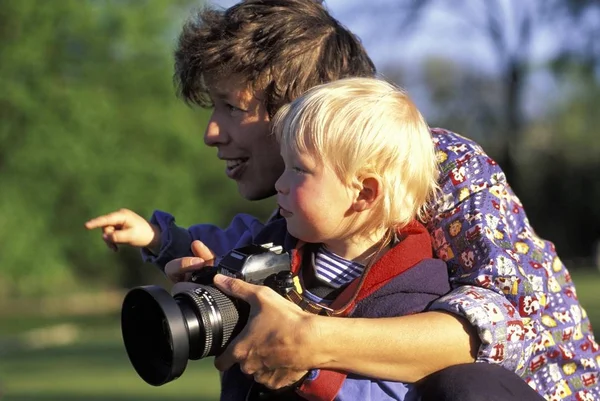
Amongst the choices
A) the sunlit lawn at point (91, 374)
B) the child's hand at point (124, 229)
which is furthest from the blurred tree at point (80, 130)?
the child's hand at point (124, 229)

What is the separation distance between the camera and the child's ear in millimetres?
222

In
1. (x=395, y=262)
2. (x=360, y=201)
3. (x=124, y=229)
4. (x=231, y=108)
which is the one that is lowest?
(x=124, y=229)

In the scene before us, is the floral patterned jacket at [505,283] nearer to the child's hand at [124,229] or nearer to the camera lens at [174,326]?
the camera lens at [174,326]

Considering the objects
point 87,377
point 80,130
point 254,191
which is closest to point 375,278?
point 254,191

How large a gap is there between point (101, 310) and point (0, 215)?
5.14 metres

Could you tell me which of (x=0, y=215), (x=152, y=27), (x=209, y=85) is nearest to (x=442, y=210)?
(x=209, y=85)

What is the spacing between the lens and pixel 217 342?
94.1 inches

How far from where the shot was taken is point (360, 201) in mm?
2504

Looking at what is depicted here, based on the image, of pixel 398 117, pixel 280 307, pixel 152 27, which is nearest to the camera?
pixel 280 307

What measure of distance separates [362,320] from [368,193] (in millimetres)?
332

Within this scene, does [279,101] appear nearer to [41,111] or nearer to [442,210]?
[442,210]

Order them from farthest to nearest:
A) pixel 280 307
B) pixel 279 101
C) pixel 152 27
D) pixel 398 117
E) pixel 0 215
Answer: pixel 152 27 < pixel 0 215 < pixel 279 101 < pixel 398 117 < pixel 280 307

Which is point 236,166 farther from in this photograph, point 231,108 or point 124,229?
point 124,229

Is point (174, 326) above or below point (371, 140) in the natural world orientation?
below
